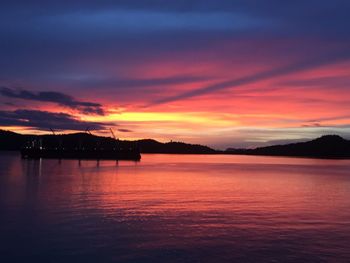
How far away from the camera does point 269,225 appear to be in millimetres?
26984

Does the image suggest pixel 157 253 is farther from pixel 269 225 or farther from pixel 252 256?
pixel 269 225

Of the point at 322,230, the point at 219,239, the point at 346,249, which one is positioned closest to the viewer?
the point at 346,249

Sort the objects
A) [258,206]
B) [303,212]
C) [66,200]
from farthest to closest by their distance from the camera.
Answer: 1. [66,200]
2. [258,206]
3. [303,212]

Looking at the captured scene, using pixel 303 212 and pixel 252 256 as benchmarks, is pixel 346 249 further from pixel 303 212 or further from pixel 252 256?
pixel 303 212

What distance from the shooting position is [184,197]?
145 feet

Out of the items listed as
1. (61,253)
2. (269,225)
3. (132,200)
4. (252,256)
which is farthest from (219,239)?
(132,200)

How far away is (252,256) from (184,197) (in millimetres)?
24631

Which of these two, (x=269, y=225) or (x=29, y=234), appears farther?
(x=269, y=225)

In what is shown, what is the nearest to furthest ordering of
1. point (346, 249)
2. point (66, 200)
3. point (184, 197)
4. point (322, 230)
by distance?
point (346, 249) < point (322, 230) < point (66, 200) < point (184, 197)

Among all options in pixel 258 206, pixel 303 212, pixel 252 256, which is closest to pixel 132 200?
pixel 258 206

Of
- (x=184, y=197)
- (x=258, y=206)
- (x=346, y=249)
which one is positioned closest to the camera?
(x=346, y=249)

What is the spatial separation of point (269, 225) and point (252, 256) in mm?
7766

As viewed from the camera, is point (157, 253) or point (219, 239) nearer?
point (157, 253)

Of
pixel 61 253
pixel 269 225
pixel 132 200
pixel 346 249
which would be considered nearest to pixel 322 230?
pixel 269 225
